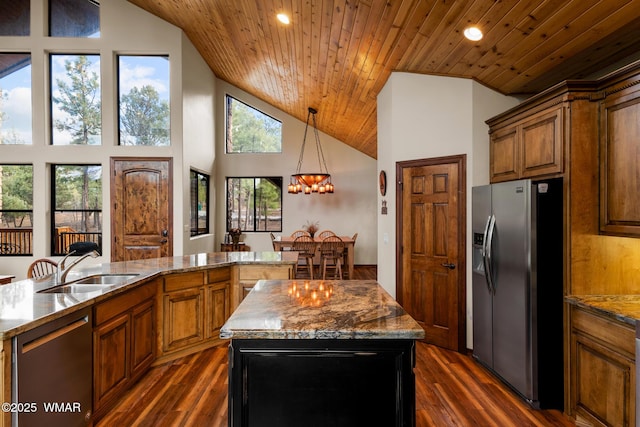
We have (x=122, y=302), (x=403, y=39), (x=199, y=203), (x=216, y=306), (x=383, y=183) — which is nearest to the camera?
(x=122, y=302)

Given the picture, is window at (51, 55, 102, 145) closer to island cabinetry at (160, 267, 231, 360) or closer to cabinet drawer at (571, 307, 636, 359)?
island cabinetry at (160, 267, 231, 360)

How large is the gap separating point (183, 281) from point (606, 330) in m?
3.30

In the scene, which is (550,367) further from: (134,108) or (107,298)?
(134,108)

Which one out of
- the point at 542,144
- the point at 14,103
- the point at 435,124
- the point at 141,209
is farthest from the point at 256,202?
the point at 542,144

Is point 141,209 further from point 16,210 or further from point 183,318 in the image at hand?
point 183,318

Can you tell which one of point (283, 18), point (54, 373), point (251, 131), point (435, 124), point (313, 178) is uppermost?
point (283, 18)

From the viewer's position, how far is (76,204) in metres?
5.98

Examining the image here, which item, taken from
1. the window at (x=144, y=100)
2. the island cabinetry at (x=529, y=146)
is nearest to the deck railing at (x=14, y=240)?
the window at (x=144, y=100)

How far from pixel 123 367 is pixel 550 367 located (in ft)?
10.5

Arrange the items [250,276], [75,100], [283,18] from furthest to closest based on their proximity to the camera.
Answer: [75,100] < [283,18] < [250,276]

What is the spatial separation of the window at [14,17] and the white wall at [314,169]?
381cm

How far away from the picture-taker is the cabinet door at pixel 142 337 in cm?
280

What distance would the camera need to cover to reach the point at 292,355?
1676 millimetres

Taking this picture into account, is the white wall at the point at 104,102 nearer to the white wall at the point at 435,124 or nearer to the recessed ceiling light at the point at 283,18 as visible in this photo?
the recessed ceiling light at the point at 283,18
